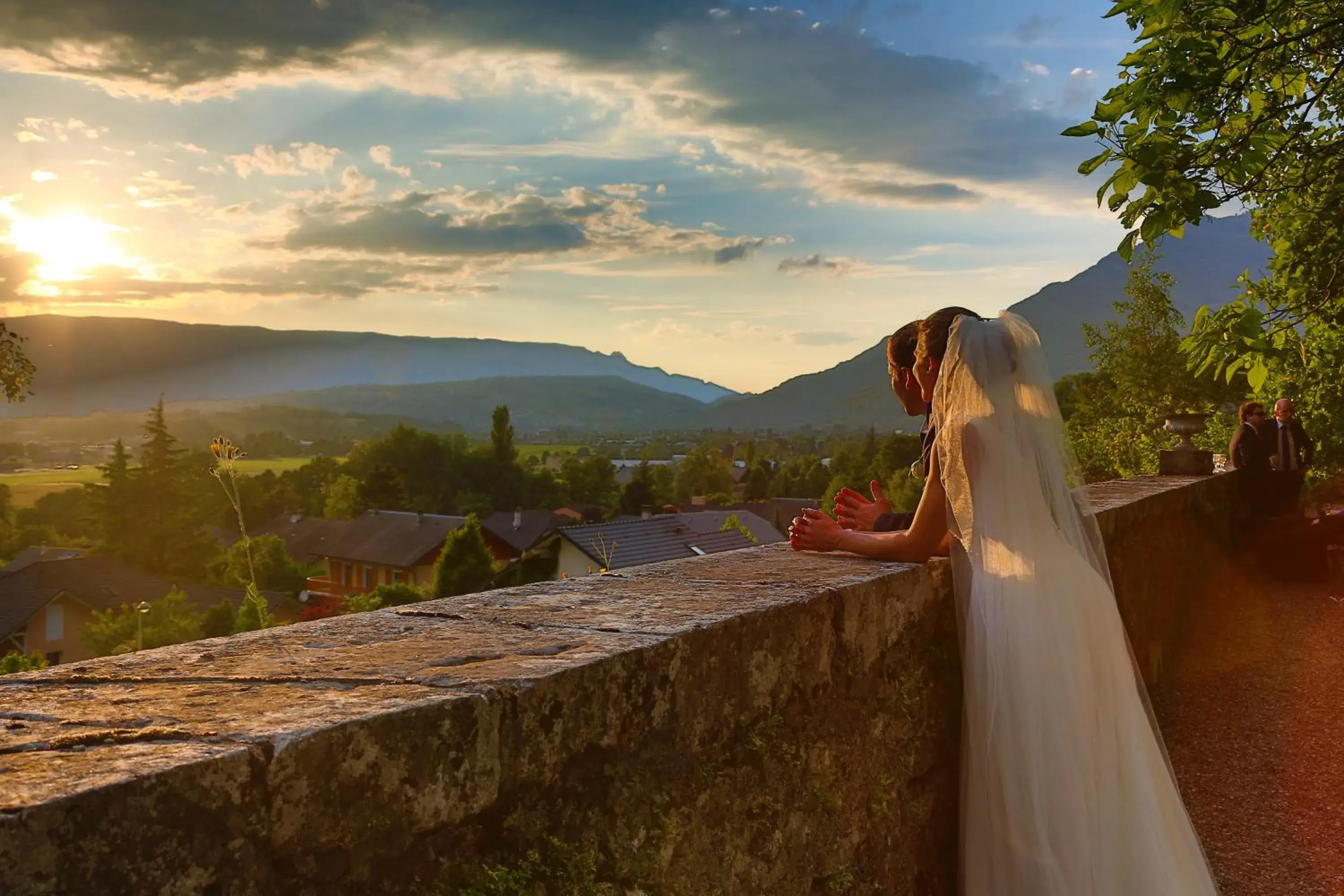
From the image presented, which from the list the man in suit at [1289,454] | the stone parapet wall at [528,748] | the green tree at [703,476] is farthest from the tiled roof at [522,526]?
the stone parapet wall at [528,748]

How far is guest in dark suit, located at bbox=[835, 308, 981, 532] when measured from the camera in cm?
292

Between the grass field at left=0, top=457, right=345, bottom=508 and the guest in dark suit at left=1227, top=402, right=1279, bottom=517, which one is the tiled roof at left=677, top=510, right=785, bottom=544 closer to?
the guest in dark suit at left=1227, top=402, right=1279, bottom=517

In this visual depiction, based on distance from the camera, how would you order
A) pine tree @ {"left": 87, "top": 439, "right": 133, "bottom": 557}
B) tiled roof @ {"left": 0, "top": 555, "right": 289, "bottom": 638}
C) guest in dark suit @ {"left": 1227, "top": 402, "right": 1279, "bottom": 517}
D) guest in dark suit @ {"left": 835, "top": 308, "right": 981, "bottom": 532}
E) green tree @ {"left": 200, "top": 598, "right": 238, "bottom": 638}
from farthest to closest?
1. pine tree @ {"left": 87, "top": 439, "right": 133, "bottom": 557}
2. tiled roof @ {"left": 0, "top": 555, "right": 289, "bottom": 638}
3. green tree @ {"left": 200, "top": 598, "right": 238, "bottom": 638}
4. guest in dark suit @ {"left": 1227, "top": 402, "right": 1279, "bottom": 517}
5. guest in dark suit @ {"left": 835, "top": 308, "right": 981, "bottom": 532}

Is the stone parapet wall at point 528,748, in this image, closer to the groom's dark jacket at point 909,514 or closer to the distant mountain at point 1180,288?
the groom's dark jacket at point 909,514

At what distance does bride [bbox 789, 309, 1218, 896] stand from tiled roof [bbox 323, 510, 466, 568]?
52.7 meters

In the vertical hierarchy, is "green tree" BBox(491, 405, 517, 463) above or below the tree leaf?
below

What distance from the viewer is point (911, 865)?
2.37 meters

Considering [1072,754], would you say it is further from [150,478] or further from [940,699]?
[150,478]

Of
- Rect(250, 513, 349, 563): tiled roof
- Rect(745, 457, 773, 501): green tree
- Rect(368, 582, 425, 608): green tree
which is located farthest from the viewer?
Rect(745, 457, 773, 501): green tree

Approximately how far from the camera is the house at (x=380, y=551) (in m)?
54.6

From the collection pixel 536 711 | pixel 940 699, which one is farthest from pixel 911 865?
pixel 536 711

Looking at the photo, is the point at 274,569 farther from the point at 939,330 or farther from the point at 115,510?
the point at 939,330

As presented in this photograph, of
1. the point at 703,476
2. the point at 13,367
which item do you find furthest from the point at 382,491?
the point at 13,367

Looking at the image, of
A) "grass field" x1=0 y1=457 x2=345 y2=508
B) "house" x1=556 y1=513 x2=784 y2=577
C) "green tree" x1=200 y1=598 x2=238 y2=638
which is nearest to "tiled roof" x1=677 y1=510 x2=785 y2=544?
"house" x1=556 y1=513 x2=784 y2=577
